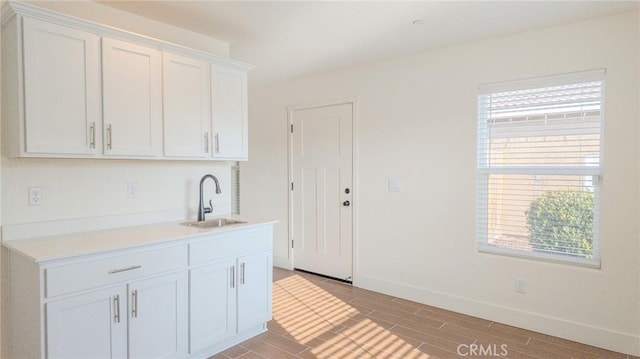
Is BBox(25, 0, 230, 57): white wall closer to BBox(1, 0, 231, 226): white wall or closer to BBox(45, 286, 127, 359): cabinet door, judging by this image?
BBox(1, 0, 231, 226): white wall

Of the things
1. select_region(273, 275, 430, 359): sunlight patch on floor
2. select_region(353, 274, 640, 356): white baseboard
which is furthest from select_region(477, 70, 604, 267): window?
select_region(273, 275, 430, 359): sunlight patch on floor

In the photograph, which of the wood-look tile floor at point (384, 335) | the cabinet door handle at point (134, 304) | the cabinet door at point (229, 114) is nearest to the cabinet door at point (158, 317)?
the cabinet door handle at point (134, 304)

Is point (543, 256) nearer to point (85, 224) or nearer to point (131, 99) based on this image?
point (131, 99)

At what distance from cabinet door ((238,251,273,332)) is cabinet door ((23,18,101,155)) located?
1316 millimetres

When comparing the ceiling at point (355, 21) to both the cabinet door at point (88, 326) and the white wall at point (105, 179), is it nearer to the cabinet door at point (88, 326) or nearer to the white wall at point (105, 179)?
the white wall at point (105, 179)

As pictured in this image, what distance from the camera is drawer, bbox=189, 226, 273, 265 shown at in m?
2.52

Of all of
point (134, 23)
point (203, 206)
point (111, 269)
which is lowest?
point (111, 269)

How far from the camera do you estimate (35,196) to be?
2.32 metres

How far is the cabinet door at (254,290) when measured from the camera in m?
2.80

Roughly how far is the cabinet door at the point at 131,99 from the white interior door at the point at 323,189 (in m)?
2.15

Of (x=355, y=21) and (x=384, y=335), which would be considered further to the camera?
(x=384, y=335)

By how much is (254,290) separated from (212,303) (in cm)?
37

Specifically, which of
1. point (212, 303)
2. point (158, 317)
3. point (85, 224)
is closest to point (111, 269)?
point (158, 317)

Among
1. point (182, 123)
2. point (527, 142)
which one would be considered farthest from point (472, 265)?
point (182, 123)
